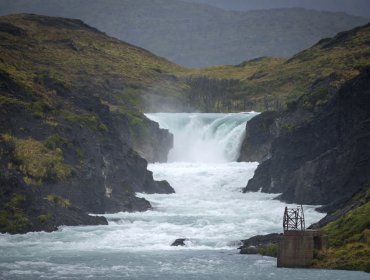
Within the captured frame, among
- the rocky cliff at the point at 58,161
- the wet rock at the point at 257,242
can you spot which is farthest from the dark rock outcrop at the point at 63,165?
the wet rock at the point at 257,242

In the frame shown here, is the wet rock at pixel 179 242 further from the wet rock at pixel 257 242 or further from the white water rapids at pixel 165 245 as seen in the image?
the wet rock at pixel 257 242

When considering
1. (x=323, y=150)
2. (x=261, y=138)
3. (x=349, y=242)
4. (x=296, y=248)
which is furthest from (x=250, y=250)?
(x=261, y=138)

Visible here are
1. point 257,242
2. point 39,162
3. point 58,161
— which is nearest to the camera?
point 257,242

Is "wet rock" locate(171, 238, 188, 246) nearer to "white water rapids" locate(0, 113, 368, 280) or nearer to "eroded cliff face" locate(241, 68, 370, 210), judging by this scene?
"white water rapids" locate(0, 113, 368, 280)

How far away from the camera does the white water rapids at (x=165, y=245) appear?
89.7 metres

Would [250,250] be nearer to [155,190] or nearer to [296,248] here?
[296,248]

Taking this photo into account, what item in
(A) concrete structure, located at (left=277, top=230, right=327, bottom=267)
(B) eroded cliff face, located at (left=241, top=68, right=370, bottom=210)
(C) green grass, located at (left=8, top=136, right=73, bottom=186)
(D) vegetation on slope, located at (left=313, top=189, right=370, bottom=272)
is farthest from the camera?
(B) eroded cliff face, located at (left=241, top=68, right=370, bottom=210)

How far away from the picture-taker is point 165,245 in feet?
364

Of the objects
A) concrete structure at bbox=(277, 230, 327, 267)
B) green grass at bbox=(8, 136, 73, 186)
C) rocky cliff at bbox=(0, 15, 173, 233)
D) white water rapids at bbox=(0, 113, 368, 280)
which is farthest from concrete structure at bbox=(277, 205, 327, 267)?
green grass at bbox=(8, 136, 73, 186)

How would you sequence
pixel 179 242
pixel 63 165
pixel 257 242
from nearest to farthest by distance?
1. pixel 257 242
2. pixel 179 242
3. pixel 63 165

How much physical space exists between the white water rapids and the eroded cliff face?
148 inches

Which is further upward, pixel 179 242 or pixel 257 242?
pixel 257 242

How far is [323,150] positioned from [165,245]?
49150 millimetres

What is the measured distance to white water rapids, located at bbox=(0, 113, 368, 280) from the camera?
89688 mm
